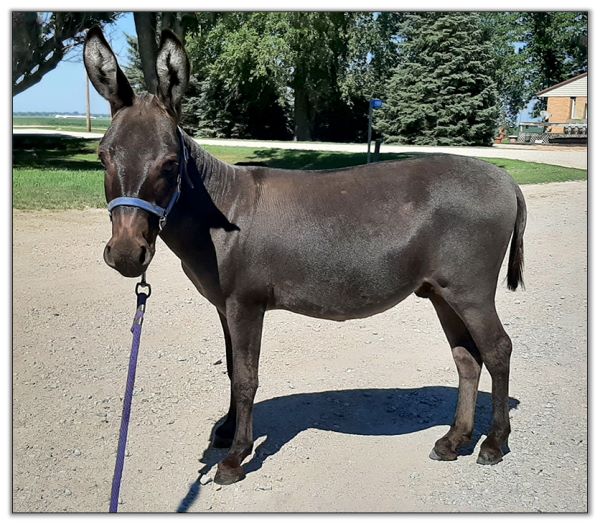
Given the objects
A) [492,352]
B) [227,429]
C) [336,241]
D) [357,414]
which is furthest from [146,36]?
[492,352]

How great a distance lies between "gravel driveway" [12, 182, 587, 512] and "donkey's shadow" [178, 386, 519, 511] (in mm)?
16

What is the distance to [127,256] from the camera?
9.13 feet

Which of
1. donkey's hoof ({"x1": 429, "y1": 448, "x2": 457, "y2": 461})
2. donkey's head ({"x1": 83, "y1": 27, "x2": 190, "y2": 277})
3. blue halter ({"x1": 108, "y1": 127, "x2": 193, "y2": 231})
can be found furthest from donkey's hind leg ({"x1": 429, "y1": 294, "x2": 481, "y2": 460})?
donkey's head ({"x1": 83, "y1": 27, "x2": 190, "y2": 277})

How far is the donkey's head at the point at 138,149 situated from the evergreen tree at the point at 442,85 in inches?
970

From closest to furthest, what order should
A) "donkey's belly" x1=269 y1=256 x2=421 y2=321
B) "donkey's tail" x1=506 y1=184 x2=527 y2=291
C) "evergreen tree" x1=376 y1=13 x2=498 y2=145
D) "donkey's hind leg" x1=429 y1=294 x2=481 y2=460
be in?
"donkey's belly" x1=269 y1=256 x2=421 y2=321 → "donkey's tail" x1=506 y1=184 x2=527 y2=291 → "donkey's hind leg" x1=429 y1=294 x2=481 y2=460 → "evergreen tree" x1=376 y1=13 x2=498 y2=145

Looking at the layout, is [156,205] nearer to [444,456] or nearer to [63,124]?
[444,456]

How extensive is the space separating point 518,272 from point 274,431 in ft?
6.88

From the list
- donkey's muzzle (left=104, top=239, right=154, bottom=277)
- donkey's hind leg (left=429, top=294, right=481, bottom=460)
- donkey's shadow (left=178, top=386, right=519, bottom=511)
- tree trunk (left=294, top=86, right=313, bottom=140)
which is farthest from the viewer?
tree trunk (left=294, top=86, right=313, bottom=140)

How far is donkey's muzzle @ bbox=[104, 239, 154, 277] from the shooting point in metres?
2.78

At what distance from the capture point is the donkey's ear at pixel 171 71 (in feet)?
9.89

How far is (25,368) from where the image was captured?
5.38m

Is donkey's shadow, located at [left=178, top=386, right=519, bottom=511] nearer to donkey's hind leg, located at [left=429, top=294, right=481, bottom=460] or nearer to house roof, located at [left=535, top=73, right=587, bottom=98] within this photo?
donkey's hind leg, located at [left=429, top=294, right=481, bottom=460]

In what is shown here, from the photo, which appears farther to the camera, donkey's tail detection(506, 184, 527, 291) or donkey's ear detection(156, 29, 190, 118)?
donkey's tail detection(506, 184, 527, 291)

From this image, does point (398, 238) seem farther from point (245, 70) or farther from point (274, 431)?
point (245, 70)
